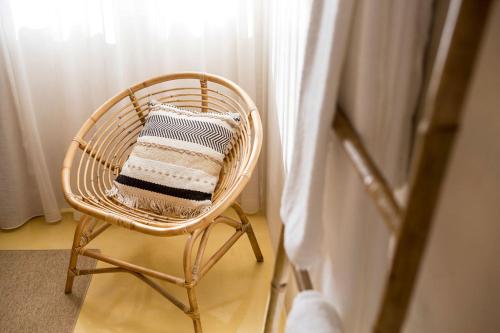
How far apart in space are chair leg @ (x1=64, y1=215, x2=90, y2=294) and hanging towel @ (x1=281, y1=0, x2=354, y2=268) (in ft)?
3.35

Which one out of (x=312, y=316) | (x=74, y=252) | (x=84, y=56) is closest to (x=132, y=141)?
(x=84, y=56)

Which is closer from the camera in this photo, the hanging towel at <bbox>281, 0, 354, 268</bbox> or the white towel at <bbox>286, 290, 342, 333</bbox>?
the hanging towel at <bbox>281, 0, 354, 268</bbox>

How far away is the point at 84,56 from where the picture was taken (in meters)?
1.86

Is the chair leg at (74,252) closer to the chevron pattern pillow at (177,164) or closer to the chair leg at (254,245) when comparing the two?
the chevron pattern pillow at (177,164)

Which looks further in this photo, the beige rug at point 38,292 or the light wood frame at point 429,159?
the beige rug at point 38,292

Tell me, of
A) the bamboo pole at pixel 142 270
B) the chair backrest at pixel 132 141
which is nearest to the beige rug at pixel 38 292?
the bamboo pole at pixel 142 270

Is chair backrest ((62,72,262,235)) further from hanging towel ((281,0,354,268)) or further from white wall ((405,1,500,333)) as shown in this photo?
white wall ((405,1,500,333))

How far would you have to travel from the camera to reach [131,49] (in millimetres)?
1853

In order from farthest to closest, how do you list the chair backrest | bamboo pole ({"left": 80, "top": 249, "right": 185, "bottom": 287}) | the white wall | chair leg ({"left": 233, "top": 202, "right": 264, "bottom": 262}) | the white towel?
chair leg ({"left": 233, "top": 202, "right": 264, "bottom": 262}) → bamboo pole ({"left": 80, "top": 249, "right": 185, "bottom": 287}) → the chair backrest → the white towel → the white wall

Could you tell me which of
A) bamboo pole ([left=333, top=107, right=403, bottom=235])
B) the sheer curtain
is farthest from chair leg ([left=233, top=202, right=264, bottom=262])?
bamboo pole ([left=333, top=107, right=403, bottom=235])

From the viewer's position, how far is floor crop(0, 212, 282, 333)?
63.2 inches

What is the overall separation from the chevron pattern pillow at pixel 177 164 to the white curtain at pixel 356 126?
0.74 metres

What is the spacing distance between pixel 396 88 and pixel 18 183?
1.82 meters

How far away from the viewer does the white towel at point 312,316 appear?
0.72 m
